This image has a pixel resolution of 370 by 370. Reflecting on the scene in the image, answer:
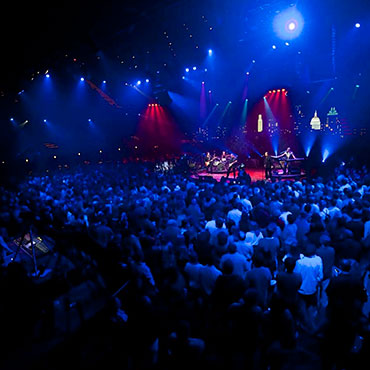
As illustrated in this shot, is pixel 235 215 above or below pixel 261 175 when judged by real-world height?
below

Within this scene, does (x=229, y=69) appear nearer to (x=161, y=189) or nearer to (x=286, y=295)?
(x=161, y=189)

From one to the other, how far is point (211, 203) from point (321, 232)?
2.62 metres

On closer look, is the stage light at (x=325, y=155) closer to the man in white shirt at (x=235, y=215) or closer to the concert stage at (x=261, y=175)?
the concert stage at (x=261, y=175)

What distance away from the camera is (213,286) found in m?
3.82

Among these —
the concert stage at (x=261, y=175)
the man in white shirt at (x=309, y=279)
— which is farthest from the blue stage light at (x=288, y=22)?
the man in white shirt at (x=309, y=279)

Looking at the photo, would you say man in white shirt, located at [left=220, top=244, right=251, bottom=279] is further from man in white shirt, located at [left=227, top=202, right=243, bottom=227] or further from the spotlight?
the spotlight

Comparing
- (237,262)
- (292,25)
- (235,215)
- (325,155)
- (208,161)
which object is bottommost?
(237,262)

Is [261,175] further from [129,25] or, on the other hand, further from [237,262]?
[237,262]

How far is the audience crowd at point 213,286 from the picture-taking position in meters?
3.01

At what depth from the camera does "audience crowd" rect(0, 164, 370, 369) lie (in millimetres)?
3010

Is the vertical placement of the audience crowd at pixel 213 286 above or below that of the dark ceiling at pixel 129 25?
below

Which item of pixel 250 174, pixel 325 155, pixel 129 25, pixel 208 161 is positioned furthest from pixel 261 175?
pixel 129 25

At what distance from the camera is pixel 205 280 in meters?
3.86

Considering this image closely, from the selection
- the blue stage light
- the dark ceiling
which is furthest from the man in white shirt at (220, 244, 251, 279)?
the blue stage light
